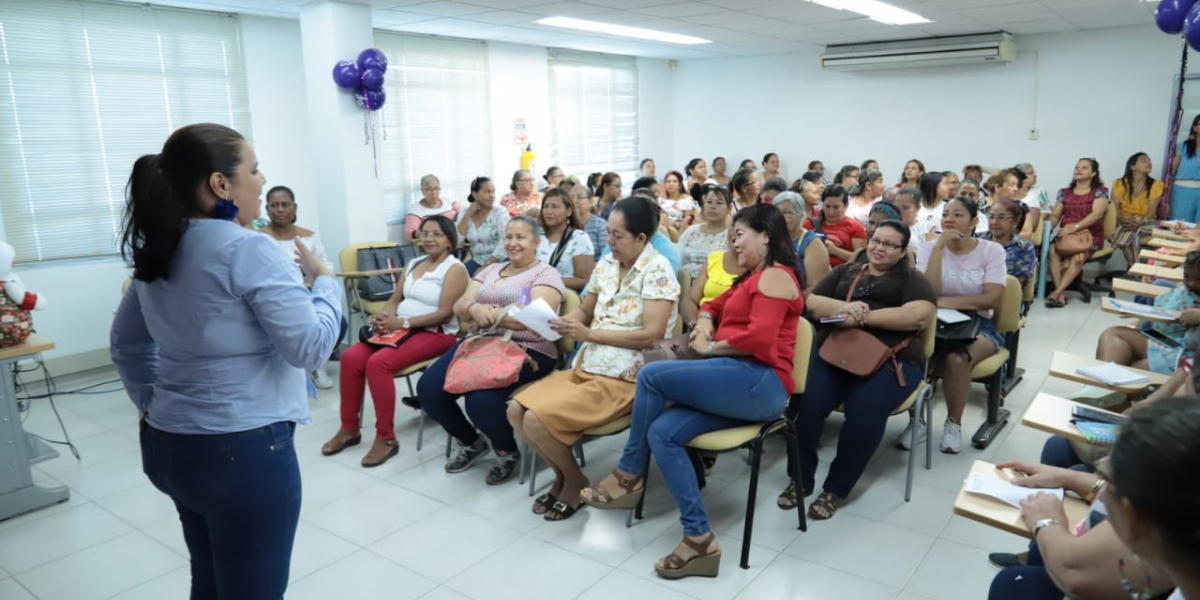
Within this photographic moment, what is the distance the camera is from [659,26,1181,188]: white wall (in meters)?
7.73

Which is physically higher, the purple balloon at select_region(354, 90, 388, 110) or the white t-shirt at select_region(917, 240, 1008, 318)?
the purple balloon at select_region(354, 90, 388, 110)

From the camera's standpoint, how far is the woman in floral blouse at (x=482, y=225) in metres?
5.84

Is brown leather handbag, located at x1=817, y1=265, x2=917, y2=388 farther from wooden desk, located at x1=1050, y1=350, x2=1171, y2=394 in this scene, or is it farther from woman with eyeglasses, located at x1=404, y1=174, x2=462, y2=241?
woman with eyeglasses, located at x1=404, y1=174, x2=462, y2=241

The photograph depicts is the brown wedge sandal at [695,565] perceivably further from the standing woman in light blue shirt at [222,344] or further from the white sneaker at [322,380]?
the white sneaker at [322,380]

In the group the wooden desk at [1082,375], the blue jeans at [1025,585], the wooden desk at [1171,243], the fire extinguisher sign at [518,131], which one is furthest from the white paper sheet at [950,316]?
the fire extinguisher sign at [518,131]

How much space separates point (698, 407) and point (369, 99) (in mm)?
4163

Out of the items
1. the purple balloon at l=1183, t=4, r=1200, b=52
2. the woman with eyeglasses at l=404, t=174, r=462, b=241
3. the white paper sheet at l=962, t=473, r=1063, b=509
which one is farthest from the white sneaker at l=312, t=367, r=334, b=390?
A: the purple balloon at l=1183, t=4, r=1200, b=52

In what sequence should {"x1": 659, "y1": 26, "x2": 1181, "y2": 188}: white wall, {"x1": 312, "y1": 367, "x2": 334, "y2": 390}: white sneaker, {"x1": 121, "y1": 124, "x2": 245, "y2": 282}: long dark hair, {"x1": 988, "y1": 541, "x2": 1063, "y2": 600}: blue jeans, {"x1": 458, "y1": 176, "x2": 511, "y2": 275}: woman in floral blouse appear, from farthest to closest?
{"x1": 659, "y1": 26, "x2": 1181, "y2": 188}: white wall → {"x1": 458, "y1": 176, "x2": 511, "y2": 275}: woman in floral blouse → {"x1": 312, "y1": 367, "x2": 334, "y2": 390}: white sneaker → {"x1": 988, "y1": 541, "x2": 1063, "y2": 600}: blue jeans → {"x1": 121, "y1": 124, "x2": 245, "y2": 282}: long dark hair

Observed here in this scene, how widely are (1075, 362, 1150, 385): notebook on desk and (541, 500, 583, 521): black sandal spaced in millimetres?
2021

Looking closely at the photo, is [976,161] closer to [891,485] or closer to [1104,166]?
[1104,166]

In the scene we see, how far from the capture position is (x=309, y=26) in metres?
5.61

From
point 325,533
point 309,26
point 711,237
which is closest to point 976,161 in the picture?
point 711,237

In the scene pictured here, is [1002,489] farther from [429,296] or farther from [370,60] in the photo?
[370,60]

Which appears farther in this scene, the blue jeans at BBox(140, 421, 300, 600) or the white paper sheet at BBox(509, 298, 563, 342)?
the white paper sheet at BBox(509, 298, 563, 342)
